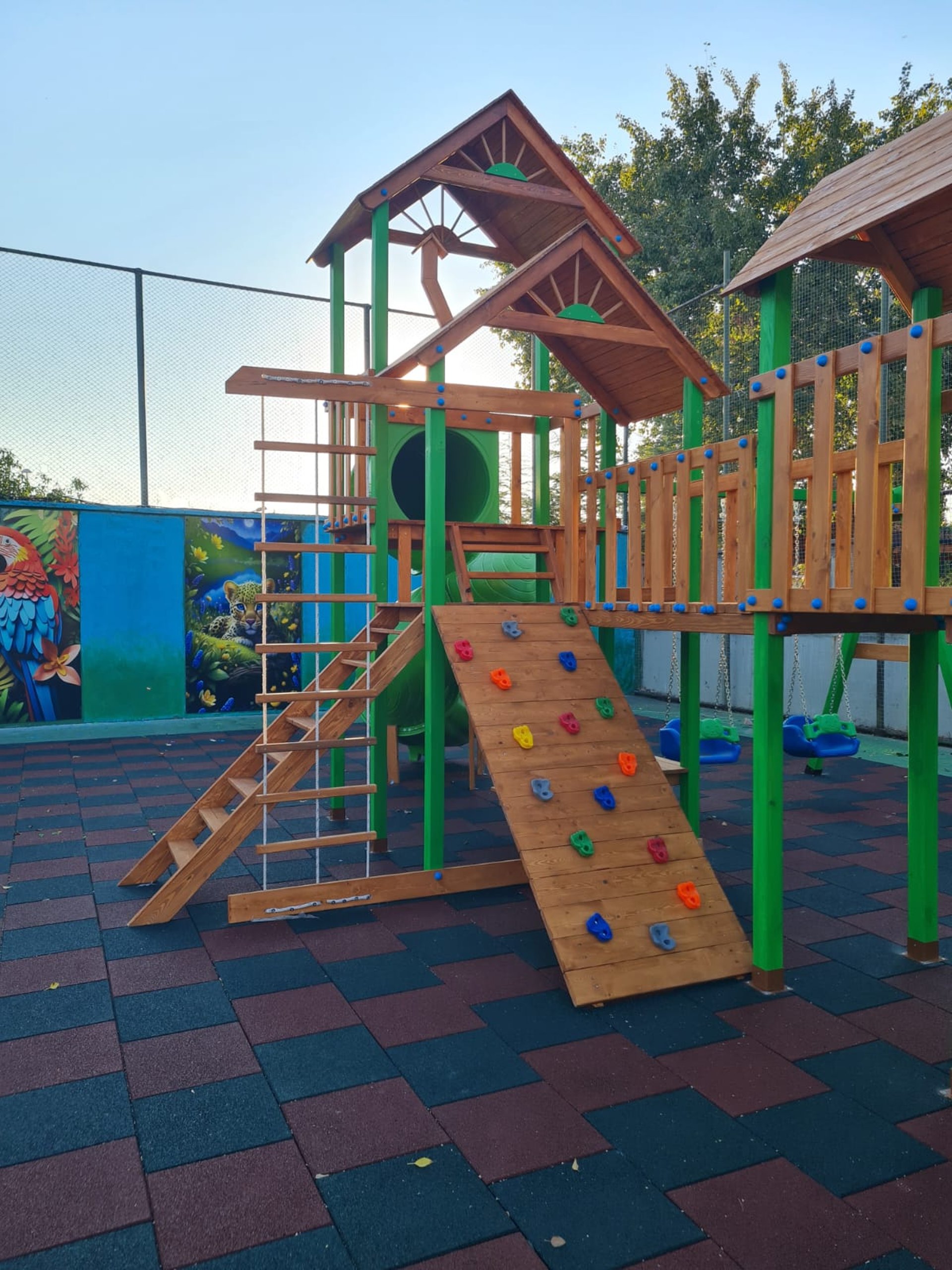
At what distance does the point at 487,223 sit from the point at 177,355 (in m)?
5.26

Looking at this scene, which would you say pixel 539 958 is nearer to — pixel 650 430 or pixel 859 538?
pixel 859 538

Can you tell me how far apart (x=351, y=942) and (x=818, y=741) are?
13.2 feet

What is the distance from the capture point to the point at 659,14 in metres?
13.8

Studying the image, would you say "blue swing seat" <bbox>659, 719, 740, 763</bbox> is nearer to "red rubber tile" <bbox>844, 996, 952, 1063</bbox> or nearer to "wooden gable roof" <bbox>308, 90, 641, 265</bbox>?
"red rubber tile" <bbox>844, 996, 952, 1063</bbox>

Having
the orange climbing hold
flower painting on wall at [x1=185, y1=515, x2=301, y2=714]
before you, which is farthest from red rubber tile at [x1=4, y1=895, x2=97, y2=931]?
flower painting on wall at [x1=185, y1=515, x2=301, y2=714]

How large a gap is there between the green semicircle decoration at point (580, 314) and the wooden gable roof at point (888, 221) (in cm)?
123

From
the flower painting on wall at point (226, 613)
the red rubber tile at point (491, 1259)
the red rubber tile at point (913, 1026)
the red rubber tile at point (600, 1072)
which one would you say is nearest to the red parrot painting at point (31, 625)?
the flower painting on wall at point (226, 613)

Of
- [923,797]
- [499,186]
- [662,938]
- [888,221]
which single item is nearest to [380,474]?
[499,186]

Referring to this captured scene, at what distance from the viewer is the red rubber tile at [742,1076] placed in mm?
2789

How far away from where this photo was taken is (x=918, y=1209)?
7.43ft

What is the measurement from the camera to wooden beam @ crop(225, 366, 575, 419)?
4.38 meters

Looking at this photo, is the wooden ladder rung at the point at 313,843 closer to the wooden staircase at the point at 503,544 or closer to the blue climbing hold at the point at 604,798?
the blue climbing hold at the point at 604,798

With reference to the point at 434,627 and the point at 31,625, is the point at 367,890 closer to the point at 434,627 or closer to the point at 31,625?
the point at 434,627

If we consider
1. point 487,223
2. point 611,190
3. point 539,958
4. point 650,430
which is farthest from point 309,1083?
point 611,190
